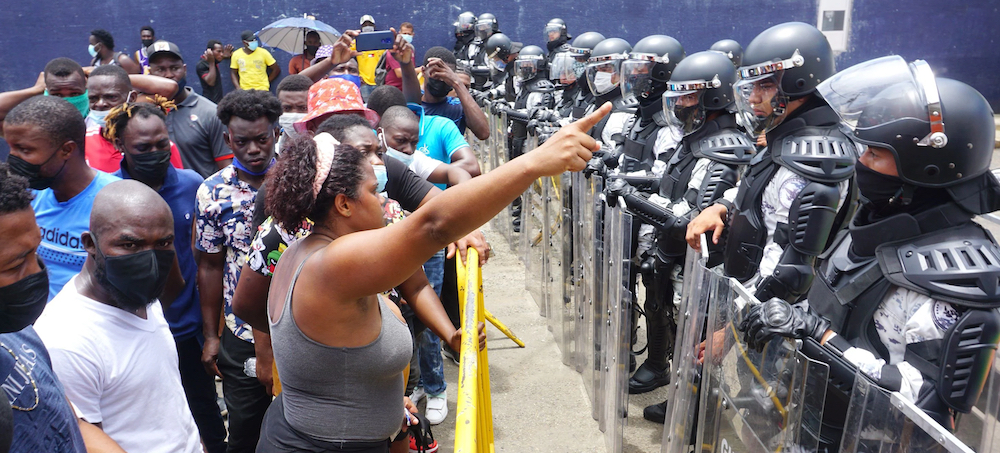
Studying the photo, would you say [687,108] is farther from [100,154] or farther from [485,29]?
[485,29]

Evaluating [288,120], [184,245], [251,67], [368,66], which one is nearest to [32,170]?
[184,245]

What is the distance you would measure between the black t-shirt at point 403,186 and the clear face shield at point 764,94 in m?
1.64

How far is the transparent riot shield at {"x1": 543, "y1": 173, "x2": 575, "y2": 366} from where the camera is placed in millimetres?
5445

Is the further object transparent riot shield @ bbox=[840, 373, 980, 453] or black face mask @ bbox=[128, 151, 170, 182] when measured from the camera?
black face mask @ bbox=[128, 151, 170, 182]

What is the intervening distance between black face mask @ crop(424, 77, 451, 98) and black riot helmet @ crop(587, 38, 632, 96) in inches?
57.7

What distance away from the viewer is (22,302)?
1.57m

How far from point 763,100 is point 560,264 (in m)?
2.49

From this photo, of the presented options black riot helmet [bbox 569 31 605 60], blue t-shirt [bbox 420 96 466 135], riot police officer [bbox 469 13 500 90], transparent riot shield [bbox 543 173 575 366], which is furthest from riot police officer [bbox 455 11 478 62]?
transparent riot shield [bbox 543 173 575 366]

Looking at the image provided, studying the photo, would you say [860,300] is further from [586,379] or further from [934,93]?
[586,379]

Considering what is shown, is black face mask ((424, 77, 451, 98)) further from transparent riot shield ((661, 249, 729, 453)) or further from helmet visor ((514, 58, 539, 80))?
helmet visor ((514, 58, 539, 80))

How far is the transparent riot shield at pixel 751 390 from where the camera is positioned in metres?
2.08

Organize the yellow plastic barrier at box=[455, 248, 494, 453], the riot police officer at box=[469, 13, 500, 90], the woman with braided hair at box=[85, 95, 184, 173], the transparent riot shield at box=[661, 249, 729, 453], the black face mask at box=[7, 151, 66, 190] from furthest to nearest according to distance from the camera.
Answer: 1. the riot police officer at box=[469, 13, 500, 90]
2. the woman with braided hair at box=[85, 95, 184, 173]
3. the black face mask at box=[7, 151, 66, 190]
4. the transparent riot shield at box=[661, 249, 729, 453]
5. the yellow plastic barrier at box=[455, 248, 494, 453]

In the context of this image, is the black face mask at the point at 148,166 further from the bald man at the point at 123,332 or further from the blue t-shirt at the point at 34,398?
the blue t-shirt at the point at 34,398

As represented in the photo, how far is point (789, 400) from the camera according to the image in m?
2.14
